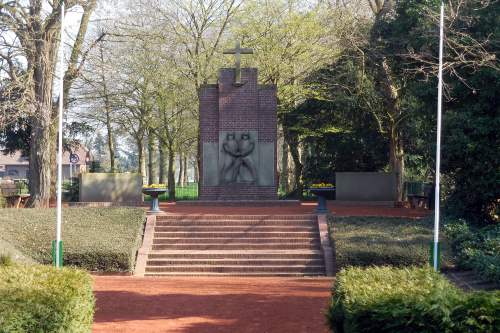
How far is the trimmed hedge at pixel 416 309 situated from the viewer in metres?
→ 6.73

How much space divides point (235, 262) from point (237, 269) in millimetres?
376

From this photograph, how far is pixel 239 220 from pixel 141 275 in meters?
4.36

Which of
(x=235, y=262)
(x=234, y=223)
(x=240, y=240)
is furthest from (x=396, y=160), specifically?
(x=235, y=262)

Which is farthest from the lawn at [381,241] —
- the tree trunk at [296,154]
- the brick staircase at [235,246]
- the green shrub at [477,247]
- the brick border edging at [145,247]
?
the tree trunk at [296,154]

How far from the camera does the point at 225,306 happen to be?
512 inches

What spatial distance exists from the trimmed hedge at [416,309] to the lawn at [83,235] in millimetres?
10749

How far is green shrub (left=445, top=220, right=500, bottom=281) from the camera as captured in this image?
14.3 m

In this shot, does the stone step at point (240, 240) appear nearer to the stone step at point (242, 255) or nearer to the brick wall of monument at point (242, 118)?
the stone step at point (242, 255)

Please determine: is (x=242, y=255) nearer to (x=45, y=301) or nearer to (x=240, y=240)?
(x=240, y=240)

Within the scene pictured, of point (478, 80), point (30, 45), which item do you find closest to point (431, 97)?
point (478, 80)

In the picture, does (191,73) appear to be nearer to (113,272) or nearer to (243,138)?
(243,138)

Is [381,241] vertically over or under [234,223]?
under

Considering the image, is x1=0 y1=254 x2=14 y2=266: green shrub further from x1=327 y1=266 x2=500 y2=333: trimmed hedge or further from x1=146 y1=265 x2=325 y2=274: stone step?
x1=327 y1=266 x2=500 y2=333: trimmed hedge

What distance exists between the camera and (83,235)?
19281mm
